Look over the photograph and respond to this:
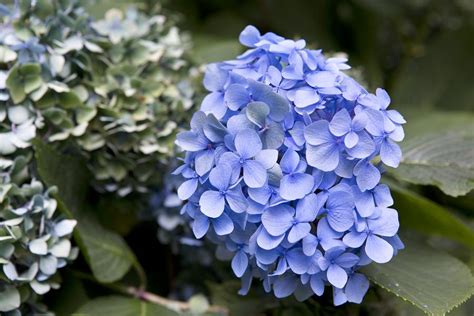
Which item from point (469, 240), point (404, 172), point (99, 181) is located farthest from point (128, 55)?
point (469, 240)

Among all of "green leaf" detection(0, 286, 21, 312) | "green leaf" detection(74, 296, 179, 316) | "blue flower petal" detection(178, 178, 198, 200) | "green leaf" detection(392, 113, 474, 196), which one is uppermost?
"blue flower petal" detection(178, 178, 198, 200)

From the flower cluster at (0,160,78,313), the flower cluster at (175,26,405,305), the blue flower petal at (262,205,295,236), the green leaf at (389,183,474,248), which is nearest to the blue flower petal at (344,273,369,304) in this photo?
the flower cluster at (175,26,405,305)

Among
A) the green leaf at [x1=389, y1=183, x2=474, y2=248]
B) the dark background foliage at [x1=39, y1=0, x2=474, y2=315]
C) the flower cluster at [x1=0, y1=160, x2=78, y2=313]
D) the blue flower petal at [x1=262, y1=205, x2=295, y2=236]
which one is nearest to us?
the blue flower petal at [x1=262, y1=205, x2=295, y2=236]

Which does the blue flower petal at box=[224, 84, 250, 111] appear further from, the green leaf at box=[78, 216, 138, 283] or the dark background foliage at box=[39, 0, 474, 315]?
the dark background foliage at box=[39, 0, 474, 315]

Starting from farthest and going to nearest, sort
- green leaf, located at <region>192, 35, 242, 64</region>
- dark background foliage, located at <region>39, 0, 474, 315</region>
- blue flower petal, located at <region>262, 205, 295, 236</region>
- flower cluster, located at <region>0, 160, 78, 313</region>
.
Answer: dark background foliage, located at <region>39, 0, 474, 315</region>, green leaf, located at <region>192, 35, 242, 64</region>, flower cluster, located at <region>0, 160, 78, 313</region>, blue flower petal, located at <region>262, 205, 295, 236</region>

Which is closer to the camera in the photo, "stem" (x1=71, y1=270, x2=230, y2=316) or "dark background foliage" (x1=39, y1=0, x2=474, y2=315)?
"stem" (x1=71, y1=270, x2=230, y2=316)

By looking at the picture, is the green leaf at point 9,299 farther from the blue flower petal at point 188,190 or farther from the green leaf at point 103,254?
the blue flower petal at point 188,190

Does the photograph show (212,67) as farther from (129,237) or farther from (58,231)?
(129,237)
